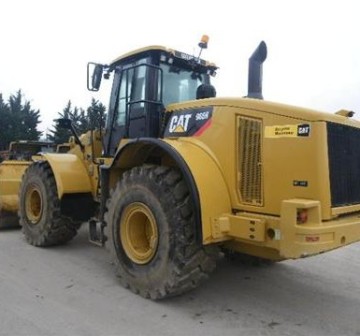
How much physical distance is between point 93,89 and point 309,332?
14.3ft

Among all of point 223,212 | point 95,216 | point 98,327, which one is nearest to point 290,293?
point 223,212

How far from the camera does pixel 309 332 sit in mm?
4355

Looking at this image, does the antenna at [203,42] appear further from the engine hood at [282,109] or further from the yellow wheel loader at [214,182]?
the engine hood at [282,109]

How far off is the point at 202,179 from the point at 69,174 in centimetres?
294

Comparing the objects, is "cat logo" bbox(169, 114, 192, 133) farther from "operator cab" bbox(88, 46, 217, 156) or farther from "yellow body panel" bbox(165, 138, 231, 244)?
"yellow body panel" bbox(165, 138, 231, 244)

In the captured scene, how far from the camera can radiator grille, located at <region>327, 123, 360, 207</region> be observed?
14.8ft

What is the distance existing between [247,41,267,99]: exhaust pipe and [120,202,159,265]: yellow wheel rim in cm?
177

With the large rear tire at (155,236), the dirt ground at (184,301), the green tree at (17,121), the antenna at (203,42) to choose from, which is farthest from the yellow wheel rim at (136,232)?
the green tree at (17,121)

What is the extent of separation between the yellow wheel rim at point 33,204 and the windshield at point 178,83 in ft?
9.03

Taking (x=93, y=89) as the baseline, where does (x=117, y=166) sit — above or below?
below

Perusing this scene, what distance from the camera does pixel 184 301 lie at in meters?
5.09

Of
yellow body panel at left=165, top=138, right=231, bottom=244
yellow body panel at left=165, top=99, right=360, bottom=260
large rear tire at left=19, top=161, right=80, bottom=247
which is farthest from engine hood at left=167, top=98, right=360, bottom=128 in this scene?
large rear tire at left=19, top=161, right=80, bottom=247

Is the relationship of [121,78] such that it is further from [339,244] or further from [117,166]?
[339,244]

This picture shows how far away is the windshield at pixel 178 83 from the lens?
625 cm
